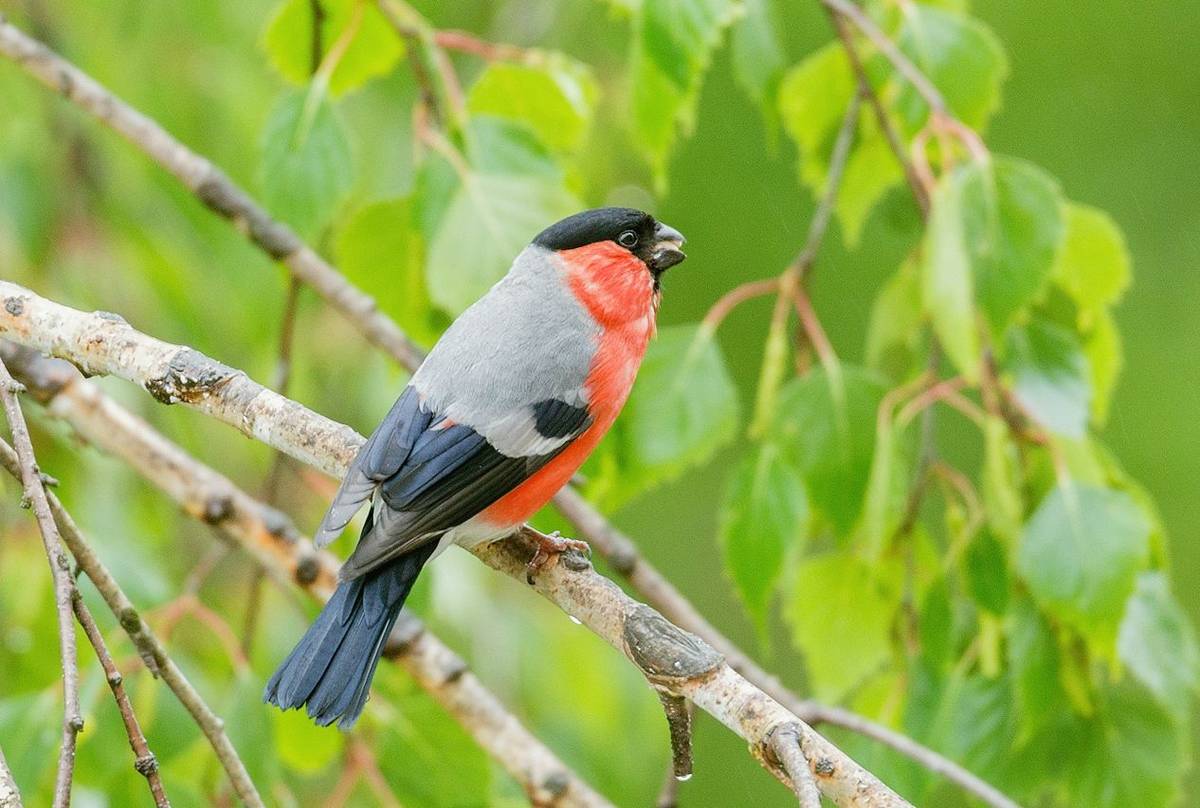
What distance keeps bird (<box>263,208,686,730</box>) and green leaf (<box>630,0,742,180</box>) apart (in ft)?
1.29

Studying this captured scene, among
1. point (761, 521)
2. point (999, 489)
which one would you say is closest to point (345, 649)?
point (761, 521)

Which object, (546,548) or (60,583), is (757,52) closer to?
(546,548)

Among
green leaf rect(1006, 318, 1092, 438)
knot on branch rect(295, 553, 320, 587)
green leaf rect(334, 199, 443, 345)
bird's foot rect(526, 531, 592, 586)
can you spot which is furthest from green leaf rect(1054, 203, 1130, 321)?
knot on branch rect(295, 553, 320, 587)

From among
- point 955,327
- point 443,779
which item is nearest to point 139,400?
point 443,779

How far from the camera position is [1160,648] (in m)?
2.47

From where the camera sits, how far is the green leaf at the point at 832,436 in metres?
2.51

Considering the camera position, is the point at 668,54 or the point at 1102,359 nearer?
the point at 668,54

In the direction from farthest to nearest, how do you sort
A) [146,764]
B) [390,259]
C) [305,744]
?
[305,744], [390,259], [146,764]

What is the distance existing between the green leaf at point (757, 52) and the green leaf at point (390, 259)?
64cm

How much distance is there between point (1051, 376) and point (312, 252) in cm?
131

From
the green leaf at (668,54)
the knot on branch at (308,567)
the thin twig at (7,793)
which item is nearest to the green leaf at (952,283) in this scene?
the green leaf at (668,54)

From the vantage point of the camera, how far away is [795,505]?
2412 millimetres

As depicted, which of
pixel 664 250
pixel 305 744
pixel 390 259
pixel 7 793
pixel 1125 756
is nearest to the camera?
pixel 7 793

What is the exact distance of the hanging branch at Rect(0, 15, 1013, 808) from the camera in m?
2.68
